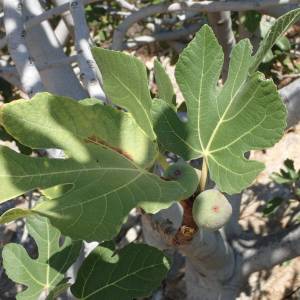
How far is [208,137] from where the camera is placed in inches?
24.8

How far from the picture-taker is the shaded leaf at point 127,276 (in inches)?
35.8

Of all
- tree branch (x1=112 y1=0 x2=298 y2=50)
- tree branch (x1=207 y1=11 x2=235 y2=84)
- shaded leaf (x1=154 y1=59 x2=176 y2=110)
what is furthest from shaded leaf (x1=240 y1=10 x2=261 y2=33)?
shaded leaf (x1=154 y1=59 x2=176 y2=110)

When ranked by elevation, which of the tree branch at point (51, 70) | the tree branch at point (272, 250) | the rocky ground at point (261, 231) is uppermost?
the tree branch at point (51, 70)

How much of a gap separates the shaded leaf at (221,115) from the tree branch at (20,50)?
1.63 ft

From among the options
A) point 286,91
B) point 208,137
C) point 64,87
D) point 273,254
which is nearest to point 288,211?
point 273,254

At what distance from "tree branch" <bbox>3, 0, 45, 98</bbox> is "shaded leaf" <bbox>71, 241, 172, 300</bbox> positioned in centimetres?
56

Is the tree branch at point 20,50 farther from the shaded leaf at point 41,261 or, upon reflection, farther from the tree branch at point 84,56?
the shaded leaf at point 41,261

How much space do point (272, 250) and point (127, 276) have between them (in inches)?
37.9

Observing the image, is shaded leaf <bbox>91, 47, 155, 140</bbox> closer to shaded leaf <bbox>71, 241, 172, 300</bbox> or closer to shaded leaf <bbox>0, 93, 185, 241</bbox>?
shaded leaf <bbox>0, 93, 185, 241</bbox>

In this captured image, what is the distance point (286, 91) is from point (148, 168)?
76cm

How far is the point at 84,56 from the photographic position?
1023mm

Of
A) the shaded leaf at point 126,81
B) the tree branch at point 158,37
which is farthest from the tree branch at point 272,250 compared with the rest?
the tree branch at point 158,37

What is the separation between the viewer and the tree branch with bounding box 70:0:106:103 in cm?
93

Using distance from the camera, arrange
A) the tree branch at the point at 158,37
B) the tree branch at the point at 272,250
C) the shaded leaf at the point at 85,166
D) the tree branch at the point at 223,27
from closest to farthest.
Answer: the shaded leaf at the point at 85,166 → the tree branch at the point at 272,250 → the tree branch at the point at 223,27 → the tree branch at the point at 158,37
